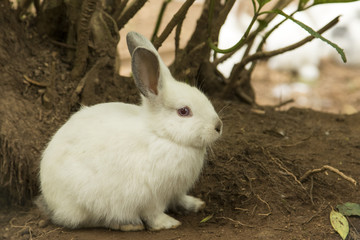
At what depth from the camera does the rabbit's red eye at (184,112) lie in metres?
2.79

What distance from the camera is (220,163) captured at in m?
3.48

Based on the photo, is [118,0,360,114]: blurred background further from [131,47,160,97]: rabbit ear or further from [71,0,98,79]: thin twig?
[131,47,160,97]: rabbit ear

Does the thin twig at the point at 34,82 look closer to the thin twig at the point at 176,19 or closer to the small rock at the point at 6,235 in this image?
the thin twig at the point at 176,19

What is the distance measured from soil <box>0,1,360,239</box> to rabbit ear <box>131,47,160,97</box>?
69cm

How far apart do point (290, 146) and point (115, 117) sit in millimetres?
1479

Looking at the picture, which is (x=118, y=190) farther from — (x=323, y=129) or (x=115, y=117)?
(x=323, y=129)

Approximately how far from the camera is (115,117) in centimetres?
291

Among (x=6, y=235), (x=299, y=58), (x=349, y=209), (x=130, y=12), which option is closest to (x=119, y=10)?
(x=130, y=12)

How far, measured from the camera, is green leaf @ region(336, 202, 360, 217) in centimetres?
289

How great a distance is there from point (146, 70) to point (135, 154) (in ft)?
1.64

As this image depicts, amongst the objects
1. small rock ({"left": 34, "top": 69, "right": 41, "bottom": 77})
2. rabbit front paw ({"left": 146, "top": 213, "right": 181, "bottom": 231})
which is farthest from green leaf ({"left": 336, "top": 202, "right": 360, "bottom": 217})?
small rock ({"left": 34, "top": 69, "right": 41, "bottom": 77})

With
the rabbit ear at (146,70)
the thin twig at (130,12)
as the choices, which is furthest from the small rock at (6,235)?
the thin twig at (130,12)

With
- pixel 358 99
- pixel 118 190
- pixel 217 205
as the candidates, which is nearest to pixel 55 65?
pixel 118 190

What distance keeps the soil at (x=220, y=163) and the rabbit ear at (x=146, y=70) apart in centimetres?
69
